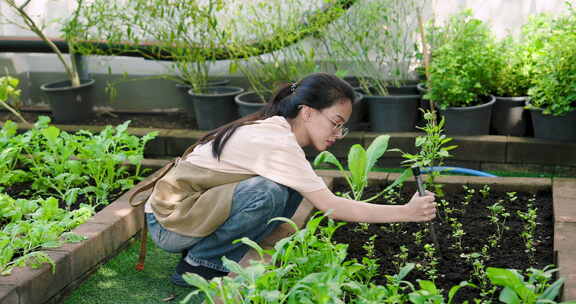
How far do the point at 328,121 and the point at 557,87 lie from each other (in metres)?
2.09

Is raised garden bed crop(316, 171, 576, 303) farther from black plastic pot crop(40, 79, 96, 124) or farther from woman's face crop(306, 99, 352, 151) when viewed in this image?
black plastic pot crop(40, 79, 96, 124)

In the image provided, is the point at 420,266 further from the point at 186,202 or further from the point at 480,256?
the point at 186,202

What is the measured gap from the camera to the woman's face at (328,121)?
2834mm

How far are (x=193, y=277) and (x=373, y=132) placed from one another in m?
3.00

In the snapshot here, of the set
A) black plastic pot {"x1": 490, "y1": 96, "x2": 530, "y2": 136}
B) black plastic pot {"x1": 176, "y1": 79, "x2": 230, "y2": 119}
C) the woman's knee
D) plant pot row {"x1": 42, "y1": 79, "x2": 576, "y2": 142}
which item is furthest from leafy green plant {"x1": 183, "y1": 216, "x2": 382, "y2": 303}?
black plastic pot {"x1": 176, "y1": 79, "x2": 230, "y2": 119}

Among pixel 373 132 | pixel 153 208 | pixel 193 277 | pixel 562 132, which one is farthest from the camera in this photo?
pixel 373 132

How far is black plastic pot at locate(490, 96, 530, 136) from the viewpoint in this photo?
4.70m

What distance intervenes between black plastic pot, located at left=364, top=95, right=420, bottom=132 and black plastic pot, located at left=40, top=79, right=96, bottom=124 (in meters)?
2.28

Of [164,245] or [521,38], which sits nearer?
[164,245]

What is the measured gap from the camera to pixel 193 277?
6.77 feet

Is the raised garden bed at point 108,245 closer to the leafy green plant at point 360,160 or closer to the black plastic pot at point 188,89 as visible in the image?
the leafy green plant at point 360,160

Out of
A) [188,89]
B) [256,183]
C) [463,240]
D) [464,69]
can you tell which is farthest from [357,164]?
[188,89]

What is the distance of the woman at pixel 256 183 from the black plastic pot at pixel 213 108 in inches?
84.9

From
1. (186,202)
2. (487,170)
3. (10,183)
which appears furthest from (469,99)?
(10,183)
